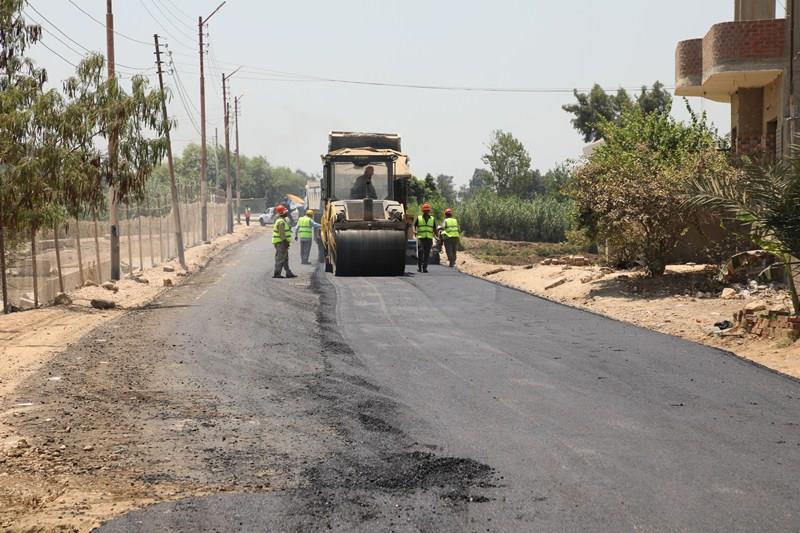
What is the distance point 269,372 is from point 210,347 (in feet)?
7.51

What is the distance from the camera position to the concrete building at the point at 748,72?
22875mm

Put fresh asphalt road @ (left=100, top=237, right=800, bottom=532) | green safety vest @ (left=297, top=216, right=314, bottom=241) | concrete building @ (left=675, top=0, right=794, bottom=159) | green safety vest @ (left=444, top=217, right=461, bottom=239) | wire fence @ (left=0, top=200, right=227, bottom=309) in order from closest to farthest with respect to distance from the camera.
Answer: fresh asphalt road @ (left=100, top=237, right=800, bottom=532), wire fence @ (left=0, top=200, right=227, bottom=309), concrete building @ (left=675, top=0, right=794, bottom=159), green safety vest @ (left=444, top=217, right=461, bottom=239), green safety vest @ (left=297, top=216, right=314, bottom=241)

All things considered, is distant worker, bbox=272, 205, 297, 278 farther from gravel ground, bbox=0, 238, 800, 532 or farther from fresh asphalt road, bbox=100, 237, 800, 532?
gravel ground, bbox=0, 238, 800, 532

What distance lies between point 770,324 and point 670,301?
5.00 m

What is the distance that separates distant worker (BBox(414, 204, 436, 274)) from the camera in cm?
2864

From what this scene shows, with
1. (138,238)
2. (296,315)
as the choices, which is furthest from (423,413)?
(138,238)

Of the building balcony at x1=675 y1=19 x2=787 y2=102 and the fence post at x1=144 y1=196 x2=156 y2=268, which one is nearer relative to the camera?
the building balcony at x1=675 y1=19 x2=787 y2=102

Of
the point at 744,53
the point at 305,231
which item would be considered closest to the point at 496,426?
the point at 744,53

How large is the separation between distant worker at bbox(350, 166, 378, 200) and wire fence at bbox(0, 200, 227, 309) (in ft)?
19.2

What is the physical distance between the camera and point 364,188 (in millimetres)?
28328

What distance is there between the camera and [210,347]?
14.7 m

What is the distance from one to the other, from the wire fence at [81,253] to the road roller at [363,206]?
5424 millimetres

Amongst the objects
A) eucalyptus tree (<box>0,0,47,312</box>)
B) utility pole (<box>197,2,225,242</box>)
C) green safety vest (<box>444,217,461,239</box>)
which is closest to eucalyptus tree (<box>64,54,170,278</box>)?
eucalyptus tree (<box>0,0,47,312</box>)

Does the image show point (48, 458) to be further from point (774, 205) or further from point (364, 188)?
point (364, 188)
